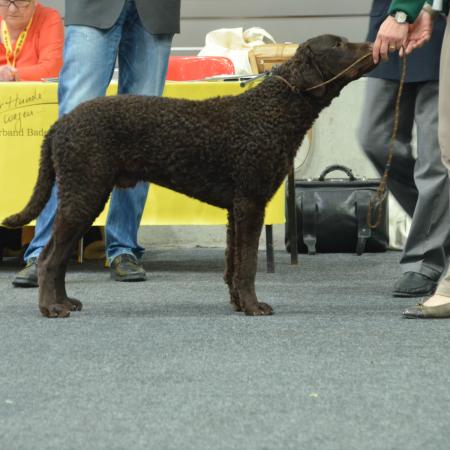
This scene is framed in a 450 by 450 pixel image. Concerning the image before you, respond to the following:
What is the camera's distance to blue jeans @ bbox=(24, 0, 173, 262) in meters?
3.85

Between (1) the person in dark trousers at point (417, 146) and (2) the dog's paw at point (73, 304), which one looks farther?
(1) the person in dark trousers at point (417, 146)

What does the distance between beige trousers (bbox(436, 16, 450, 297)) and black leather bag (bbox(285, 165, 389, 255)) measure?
1881 mm

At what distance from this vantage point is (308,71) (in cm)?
309

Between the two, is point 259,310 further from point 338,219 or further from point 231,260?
point 338,219

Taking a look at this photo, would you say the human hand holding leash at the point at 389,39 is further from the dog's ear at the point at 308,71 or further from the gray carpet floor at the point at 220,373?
the gray carpet floor at the point at 220,373

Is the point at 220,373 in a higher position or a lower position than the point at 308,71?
lower

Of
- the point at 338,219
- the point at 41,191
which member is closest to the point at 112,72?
the point at 41,191

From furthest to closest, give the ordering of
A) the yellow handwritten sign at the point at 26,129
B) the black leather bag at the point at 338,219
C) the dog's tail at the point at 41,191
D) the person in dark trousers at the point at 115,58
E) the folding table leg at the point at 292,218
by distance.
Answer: the black leather bag at the point at 338,219 < the folding table leg at the point at 292,218 < the yellow handwritten sign at the point at 26,129 < the person in dark trousers at the point at 115,58 < the dog's tail at the point at 41,191

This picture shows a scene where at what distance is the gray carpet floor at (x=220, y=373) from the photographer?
1863 millimetres

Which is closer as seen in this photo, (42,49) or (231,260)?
(231,260)

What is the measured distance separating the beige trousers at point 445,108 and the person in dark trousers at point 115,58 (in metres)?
1.28

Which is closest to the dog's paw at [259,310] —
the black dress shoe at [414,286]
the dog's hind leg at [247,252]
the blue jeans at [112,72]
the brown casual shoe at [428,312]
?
the dog's hind leg at [247,252]

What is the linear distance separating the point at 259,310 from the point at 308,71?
2.55ft

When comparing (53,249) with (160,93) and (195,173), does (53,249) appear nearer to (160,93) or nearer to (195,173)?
(195,173)
